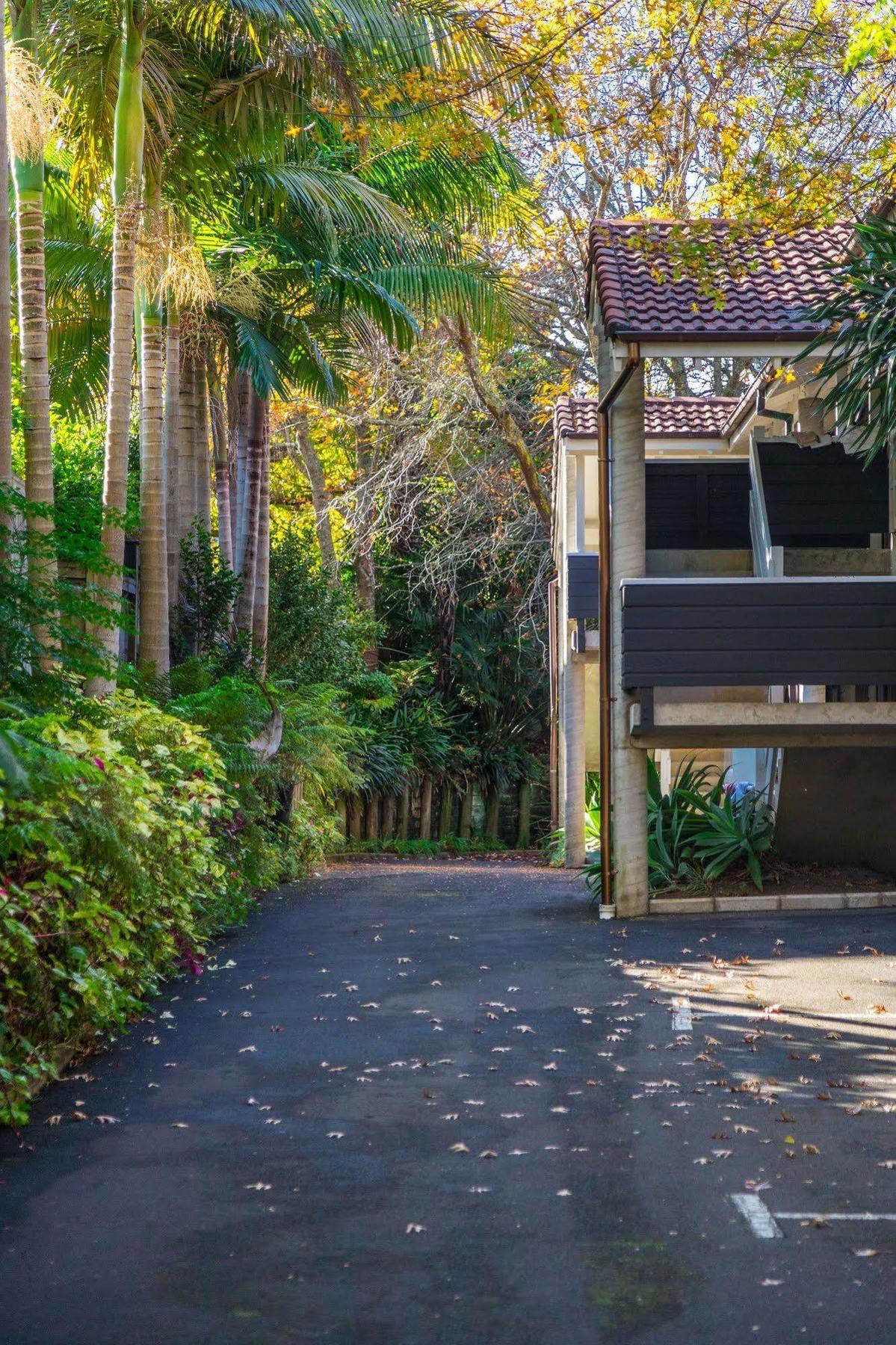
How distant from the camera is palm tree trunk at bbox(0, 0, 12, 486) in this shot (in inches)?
394

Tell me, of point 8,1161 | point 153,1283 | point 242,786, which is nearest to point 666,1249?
point 153,1283

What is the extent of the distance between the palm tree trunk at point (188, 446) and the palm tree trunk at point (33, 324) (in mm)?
5592

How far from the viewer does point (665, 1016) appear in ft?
26.6

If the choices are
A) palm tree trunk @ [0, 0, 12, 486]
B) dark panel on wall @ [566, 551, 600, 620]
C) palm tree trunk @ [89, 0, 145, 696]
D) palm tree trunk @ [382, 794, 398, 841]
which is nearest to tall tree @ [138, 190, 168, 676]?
palm tree trunk @ [89, 0, 145, 696]

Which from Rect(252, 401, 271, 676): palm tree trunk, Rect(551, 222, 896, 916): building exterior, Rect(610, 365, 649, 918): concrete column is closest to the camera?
Rect(551, 222, 896, 916): building exterior

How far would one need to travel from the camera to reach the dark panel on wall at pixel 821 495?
14.7m

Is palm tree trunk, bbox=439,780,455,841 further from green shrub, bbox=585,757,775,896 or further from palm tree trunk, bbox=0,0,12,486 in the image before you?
palm tree trunk, bbox=0,0,12,486

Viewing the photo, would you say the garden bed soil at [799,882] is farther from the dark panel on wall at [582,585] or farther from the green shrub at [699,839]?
the dark panel on wall at [582,585]

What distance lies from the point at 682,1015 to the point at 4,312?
21.8 feet

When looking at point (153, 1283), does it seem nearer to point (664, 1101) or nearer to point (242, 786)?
point (664, 1101)

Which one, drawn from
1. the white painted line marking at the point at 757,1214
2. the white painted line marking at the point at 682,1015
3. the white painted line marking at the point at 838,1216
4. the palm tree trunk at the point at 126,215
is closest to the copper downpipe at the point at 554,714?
the palm tree trunk at the point at 126,215

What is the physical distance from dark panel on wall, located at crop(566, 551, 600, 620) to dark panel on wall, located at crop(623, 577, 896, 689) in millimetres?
4808

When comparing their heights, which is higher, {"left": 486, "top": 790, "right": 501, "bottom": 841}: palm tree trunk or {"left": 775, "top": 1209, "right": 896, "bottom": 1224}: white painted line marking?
{"left": 775, "top": 1209, "right": 896, "bottom": 1224}: white painted line marking

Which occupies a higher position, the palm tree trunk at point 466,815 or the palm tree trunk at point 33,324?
the palm tree trunk at point 33,324
